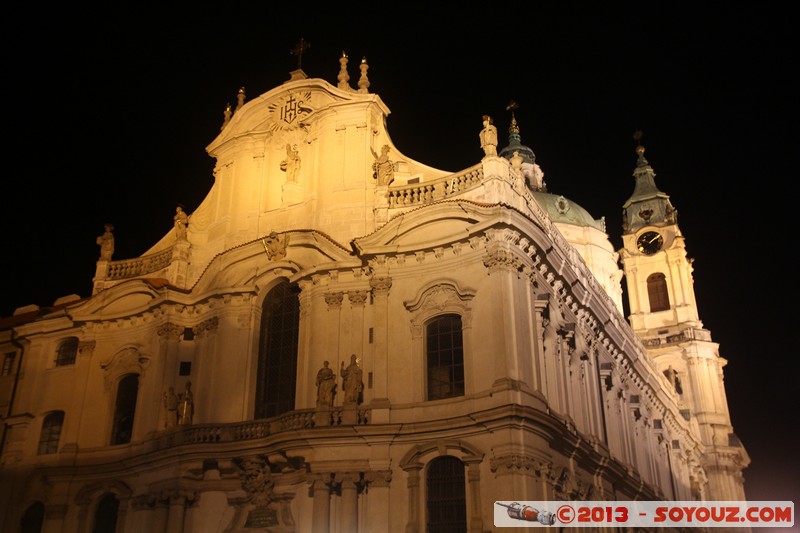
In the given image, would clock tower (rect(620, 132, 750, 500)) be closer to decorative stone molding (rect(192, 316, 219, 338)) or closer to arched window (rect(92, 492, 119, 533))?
decorative stone molding (rect(192, 316, 219, 338))

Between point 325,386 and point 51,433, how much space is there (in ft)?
40.7

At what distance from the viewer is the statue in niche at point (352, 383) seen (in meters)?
24.4

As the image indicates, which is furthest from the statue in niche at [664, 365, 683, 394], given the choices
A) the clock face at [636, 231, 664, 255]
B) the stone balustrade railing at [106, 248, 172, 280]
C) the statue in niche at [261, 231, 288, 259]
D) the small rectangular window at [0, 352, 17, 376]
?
the small rectangular window at [0, 352, 17, 376]

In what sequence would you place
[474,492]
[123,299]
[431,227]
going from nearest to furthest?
[474,492]
[431,227]
[123,299]

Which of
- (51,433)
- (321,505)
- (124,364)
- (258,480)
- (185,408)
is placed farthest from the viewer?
(51,433)

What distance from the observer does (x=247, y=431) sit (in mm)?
25422

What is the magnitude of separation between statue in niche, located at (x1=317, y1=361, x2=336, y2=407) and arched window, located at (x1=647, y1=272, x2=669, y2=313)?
115ft

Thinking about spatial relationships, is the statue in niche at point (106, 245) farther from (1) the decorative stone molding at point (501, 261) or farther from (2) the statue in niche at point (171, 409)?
(1) the decorative stone molding at point (501, 261)

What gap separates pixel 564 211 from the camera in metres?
50.1

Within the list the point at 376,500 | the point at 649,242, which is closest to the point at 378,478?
the point at 376,500

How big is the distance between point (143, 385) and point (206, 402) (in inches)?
120

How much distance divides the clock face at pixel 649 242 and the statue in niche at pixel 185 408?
122 feet

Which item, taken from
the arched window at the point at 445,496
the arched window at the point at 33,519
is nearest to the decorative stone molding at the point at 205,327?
the arched window at the point at 33,519

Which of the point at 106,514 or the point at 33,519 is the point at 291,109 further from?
the point at 33,519
